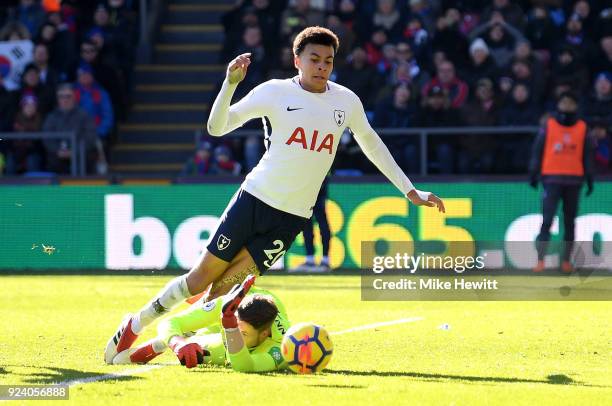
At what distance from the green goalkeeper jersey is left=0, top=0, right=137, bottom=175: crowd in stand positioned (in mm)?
11724

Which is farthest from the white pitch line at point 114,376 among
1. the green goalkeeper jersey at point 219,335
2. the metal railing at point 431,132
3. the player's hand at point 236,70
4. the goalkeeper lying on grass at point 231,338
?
the metal railing at point 431,132

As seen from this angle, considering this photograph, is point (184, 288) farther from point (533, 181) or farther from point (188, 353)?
point (533, 181)

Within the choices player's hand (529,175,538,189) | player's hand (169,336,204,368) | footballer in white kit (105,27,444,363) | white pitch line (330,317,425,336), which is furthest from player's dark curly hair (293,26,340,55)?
player's hand (529,175,538,189)

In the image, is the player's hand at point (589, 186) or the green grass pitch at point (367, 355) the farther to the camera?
the player's hand at point (589, 186)

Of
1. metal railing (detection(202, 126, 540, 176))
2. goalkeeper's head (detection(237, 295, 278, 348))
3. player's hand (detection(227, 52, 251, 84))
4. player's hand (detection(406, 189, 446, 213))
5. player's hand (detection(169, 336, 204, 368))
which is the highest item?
player's hand (detection(227, 52, 251, 84))

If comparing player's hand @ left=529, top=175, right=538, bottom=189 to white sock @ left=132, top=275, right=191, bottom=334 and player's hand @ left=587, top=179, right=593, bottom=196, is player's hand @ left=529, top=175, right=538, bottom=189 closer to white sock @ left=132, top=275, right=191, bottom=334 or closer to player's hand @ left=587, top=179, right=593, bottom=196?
player's hand @ left=587, top=179, right=593, bottom=196

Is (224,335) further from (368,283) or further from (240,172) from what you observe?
(240,172)

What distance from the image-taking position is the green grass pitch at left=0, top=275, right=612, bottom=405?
7820 mm

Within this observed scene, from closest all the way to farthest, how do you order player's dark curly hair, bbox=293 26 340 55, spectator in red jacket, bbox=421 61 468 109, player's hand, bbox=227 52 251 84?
player's hand, bbox=227 52 251 84 < player's dark curly hair, bbox=293 26 340 55 < spectator in red jacket, bbox=421 61 468 109

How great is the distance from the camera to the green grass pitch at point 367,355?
7.82 m

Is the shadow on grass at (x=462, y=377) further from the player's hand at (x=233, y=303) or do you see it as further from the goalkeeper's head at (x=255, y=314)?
the player's hand at (x=233, y=303)

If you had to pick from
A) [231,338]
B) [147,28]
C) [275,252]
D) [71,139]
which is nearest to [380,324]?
[275,252]

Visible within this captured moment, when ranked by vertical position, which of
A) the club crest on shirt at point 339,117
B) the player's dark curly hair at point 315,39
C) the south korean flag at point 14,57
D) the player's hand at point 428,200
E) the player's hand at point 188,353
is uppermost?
the south korean flag at point 14,57

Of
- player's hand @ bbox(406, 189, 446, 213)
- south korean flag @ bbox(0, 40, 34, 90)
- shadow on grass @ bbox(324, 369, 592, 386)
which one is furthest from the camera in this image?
south korean flag @ bbox(0, 40, 34, 90)
